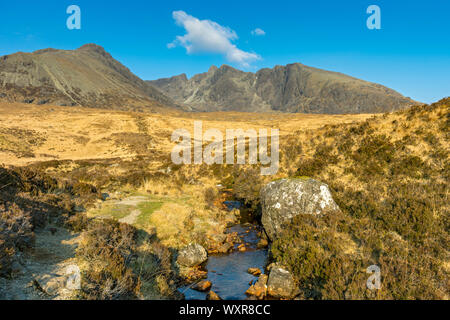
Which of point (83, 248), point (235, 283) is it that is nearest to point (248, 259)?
point (235, 283)

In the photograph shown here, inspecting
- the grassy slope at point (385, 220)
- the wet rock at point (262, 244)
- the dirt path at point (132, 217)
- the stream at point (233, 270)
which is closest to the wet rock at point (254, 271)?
the stream at point (233, 270)

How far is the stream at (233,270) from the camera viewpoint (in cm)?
939

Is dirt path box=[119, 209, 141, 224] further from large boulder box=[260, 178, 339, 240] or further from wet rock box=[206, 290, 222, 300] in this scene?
large boulder box=[260, 178, 339, 240]

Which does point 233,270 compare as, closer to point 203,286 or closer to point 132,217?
point 203,286

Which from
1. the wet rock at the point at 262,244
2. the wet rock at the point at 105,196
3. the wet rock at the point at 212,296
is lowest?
the wet rock at the point at 212,296

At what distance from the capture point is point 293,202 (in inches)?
497

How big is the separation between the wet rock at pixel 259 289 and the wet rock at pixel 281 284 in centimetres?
19

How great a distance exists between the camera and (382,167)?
47.8ft

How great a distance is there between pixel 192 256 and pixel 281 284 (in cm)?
424

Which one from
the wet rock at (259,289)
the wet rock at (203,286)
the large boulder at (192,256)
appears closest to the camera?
the wet rock at (259,289)

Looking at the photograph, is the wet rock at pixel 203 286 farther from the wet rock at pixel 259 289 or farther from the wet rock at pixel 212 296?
the wet rock at pixel 259 289

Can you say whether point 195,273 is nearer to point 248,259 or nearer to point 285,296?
point 248,259

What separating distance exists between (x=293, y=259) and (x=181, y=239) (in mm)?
5908

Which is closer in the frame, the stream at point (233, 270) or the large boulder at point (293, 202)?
the stream at point (233, 270)
